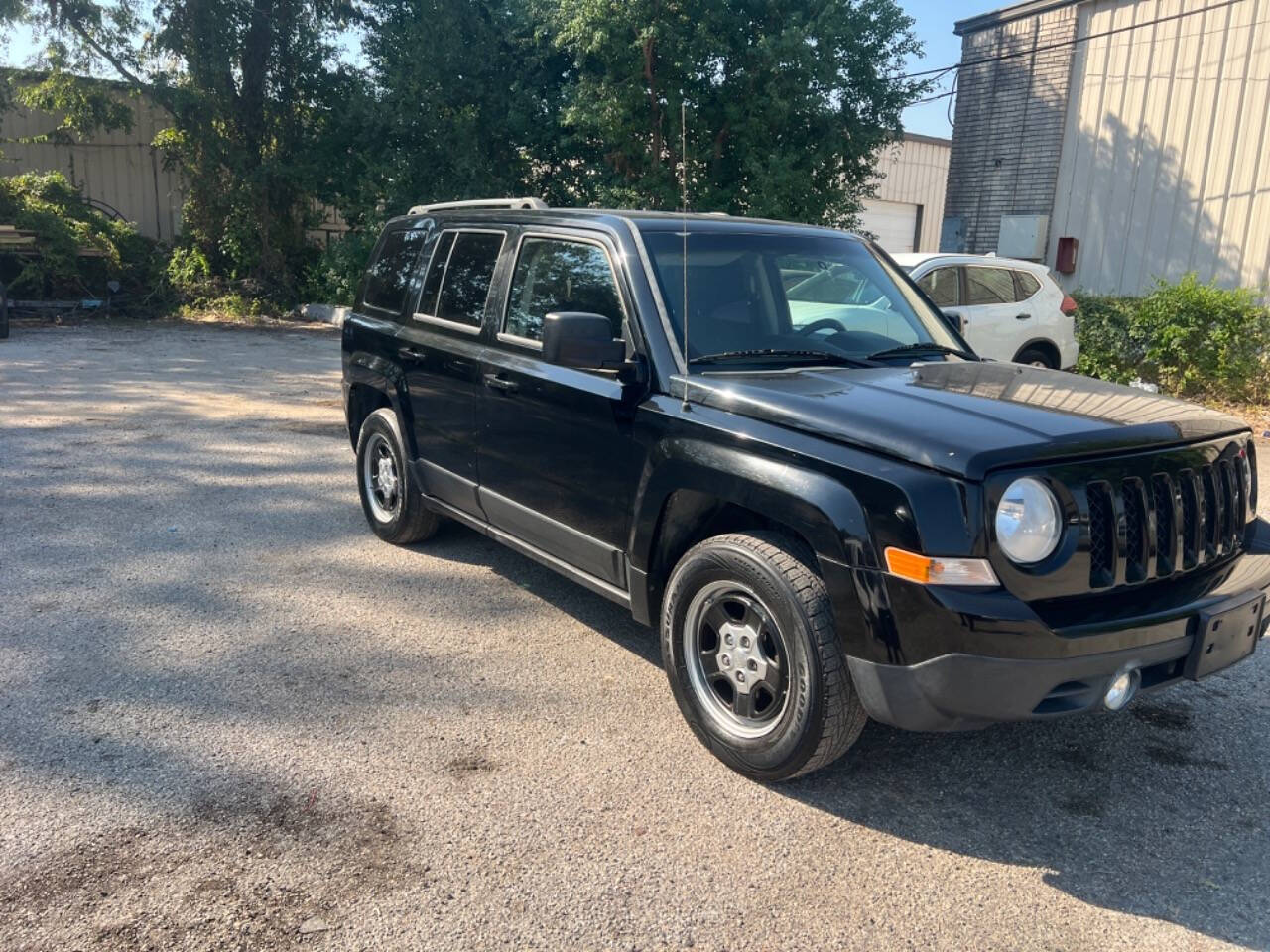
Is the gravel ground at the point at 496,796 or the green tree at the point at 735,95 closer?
the gravel ground at the point at 496,796

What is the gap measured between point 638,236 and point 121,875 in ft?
9.51

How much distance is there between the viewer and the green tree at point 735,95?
48.8 feet

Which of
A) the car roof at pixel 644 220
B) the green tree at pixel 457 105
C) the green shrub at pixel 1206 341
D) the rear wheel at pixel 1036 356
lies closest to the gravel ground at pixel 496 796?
the car roof at pixel 644 220

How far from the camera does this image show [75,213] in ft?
63.7

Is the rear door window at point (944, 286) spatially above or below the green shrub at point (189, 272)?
above

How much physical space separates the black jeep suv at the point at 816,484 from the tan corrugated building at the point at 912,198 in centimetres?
2635

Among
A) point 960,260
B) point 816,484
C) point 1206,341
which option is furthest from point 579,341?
point 1206,341

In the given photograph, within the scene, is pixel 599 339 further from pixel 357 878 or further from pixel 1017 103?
pixel 1017 103

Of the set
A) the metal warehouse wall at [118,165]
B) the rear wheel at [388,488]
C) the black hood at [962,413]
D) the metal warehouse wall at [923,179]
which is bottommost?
the rear wheel at [388,488]

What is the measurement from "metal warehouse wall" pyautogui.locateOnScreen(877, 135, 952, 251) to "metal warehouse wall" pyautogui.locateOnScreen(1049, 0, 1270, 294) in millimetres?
15121

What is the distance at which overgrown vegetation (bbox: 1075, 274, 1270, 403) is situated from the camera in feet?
35.7

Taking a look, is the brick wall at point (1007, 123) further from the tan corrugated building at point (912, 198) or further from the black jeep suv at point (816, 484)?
the tan corrugated building at point (912, 198)

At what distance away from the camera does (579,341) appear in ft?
12.3

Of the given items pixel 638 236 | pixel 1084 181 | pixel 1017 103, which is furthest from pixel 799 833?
pixel 1017 103
